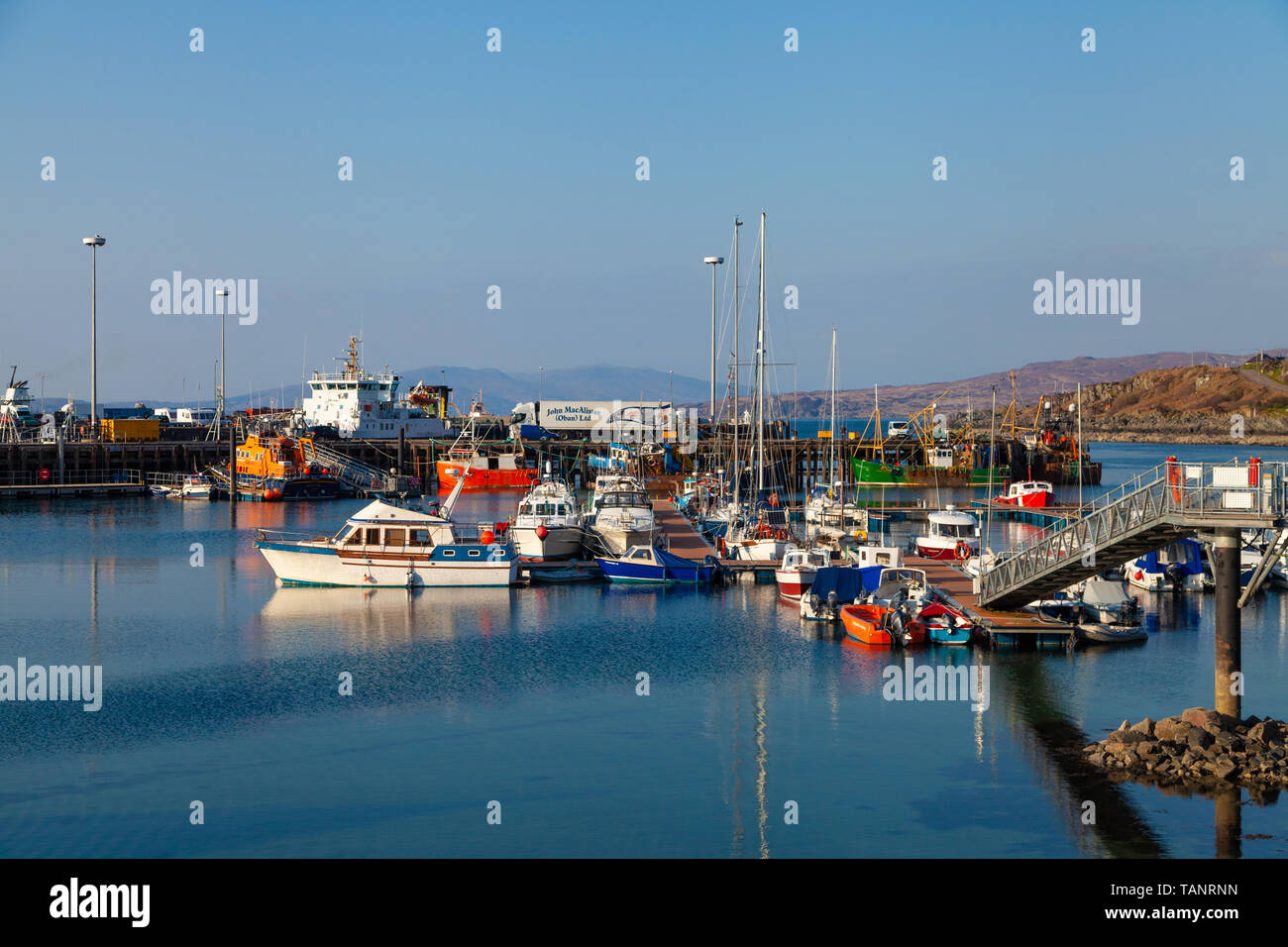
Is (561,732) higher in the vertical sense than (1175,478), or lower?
lower

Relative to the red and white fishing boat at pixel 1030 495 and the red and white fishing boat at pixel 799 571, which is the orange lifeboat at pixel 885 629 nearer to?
the red and white fishing boat at pixel 799 571

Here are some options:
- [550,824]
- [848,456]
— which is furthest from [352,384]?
[550,824]

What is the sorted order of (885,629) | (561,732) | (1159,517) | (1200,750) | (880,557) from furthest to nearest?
1. (880,557)
2. (885,629)
3. (561,732)
4. (1159,517)
5. (1200,750)

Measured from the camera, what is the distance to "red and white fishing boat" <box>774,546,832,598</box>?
43.5 meters

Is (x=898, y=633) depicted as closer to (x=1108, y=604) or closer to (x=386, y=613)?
(x=1108, y=604)

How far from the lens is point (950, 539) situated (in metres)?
52.9

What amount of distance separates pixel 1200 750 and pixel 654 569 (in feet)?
86.0

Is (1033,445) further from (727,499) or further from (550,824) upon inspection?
(550,824)

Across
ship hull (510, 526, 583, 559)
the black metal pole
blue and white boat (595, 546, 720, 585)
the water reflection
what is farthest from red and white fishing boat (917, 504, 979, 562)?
the black metal pole

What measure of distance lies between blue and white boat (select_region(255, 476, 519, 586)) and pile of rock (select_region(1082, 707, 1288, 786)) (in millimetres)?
26200

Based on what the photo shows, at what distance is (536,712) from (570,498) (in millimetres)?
26192


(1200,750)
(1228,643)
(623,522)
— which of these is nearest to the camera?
(1200,750)

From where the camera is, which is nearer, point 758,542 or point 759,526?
point 758,542

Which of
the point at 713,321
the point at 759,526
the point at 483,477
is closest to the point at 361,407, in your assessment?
the point at 483,477
